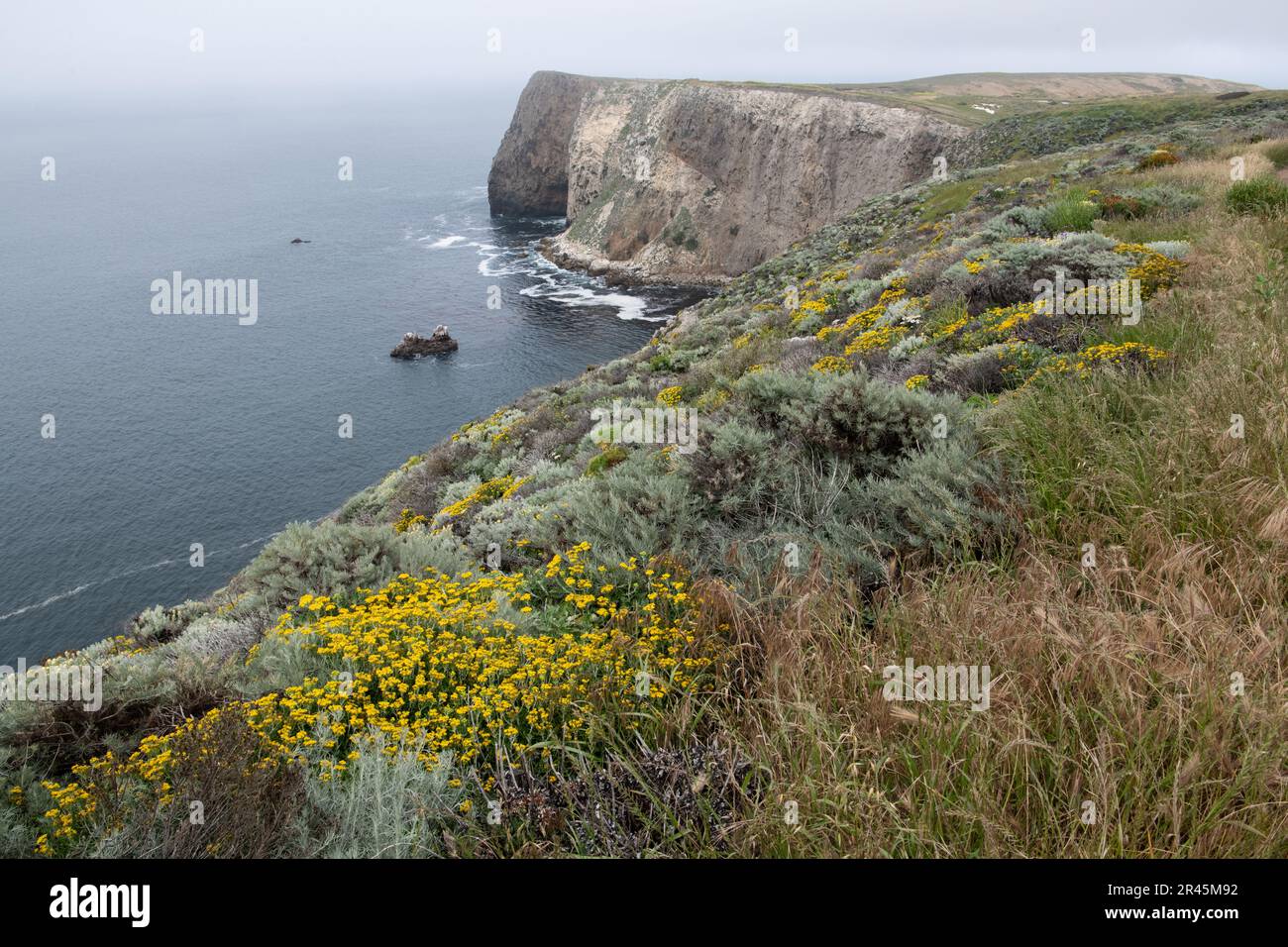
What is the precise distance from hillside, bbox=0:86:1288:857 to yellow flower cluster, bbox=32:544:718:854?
3cm

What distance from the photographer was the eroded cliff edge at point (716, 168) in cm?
6754

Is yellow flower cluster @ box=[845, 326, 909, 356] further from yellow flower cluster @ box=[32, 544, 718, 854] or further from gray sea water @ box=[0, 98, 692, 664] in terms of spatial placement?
gray sea water @ box=[0, 98, 692, 664]

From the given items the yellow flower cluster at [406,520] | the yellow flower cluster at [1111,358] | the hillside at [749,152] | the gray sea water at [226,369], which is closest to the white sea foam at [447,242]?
the gray sea water at [226,369]

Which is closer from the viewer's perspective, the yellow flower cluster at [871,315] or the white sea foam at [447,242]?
the yellow flower cluster at [871,315]

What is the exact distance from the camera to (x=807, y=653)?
4.04 meters

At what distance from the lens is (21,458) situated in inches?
1753

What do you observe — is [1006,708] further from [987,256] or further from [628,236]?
[628,236]

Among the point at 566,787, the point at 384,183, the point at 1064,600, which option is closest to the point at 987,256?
the point at 1064,600

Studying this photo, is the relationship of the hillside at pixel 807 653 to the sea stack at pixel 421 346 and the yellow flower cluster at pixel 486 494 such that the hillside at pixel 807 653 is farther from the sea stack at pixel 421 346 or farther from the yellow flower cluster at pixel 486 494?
the sea stack at pixel 421 346

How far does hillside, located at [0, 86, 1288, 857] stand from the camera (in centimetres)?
295

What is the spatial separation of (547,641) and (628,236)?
81473mm

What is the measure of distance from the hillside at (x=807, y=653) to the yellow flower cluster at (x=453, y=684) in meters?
0.03

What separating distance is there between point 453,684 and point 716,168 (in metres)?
83.4
